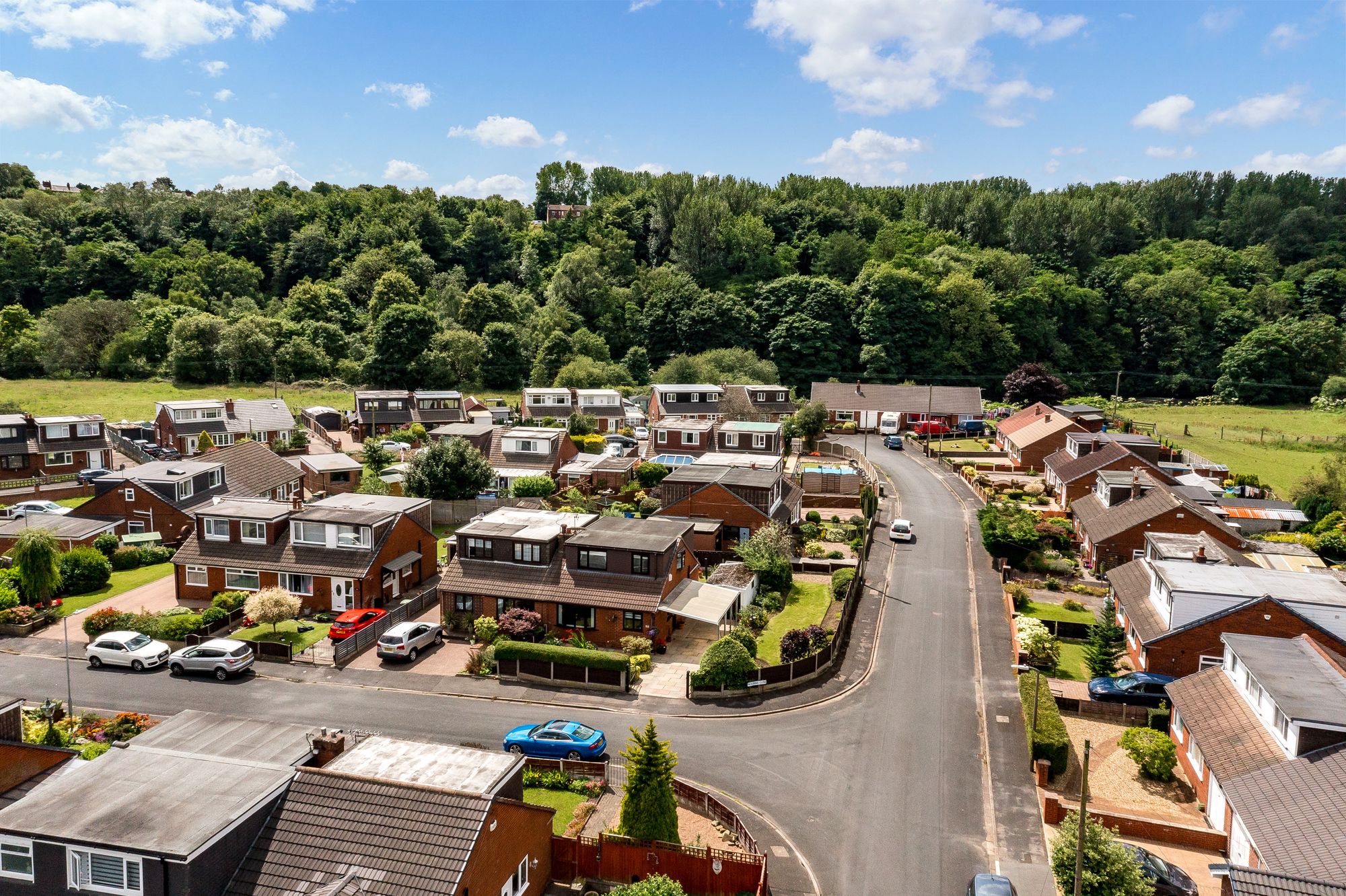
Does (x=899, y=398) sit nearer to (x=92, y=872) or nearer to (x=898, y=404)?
(x=898, y=404)

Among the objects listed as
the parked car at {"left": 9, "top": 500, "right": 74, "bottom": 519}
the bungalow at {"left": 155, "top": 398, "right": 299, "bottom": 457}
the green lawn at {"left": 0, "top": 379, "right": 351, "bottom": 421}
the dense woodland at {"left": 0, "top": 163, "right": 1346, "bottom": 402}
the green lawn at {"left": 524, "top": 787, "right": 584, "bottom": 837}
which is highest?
the dense woodland at {"left": 0, "top": 163, "right": 1346, "bottom": 402}

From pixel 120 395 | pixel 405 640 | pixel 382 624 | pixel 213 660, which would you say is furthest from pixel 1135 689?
pixel 120 395

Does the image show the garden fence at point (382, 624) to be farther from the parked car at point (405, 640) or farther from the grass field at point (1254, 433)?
the grass field at point (1254, 433)

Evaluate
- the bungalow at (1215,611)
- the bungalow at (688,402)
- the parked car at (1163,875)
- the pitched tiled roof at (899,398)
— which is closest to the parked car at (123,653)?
the parked car at (1163,875)

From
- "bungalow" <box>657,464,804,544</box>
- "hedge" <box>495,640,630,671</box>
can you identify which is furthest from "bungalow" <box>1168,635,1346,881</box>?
"bungalow" <box>657,464,804,544</box>

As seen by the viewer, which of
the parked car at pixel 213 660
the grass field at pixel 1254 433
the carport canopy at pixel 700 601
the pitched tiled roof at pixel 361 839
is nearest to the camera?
the pitched tiled roof at pixel 361 839

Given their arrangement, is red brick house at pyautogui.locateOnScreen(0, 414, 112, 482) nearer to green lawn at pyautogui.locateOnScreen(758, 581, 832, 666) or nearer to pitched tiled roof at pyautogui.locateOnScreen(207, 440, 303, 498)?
pitched tiled roof at pyautogui.locateOnScreen(207, 440, 303, 498)
